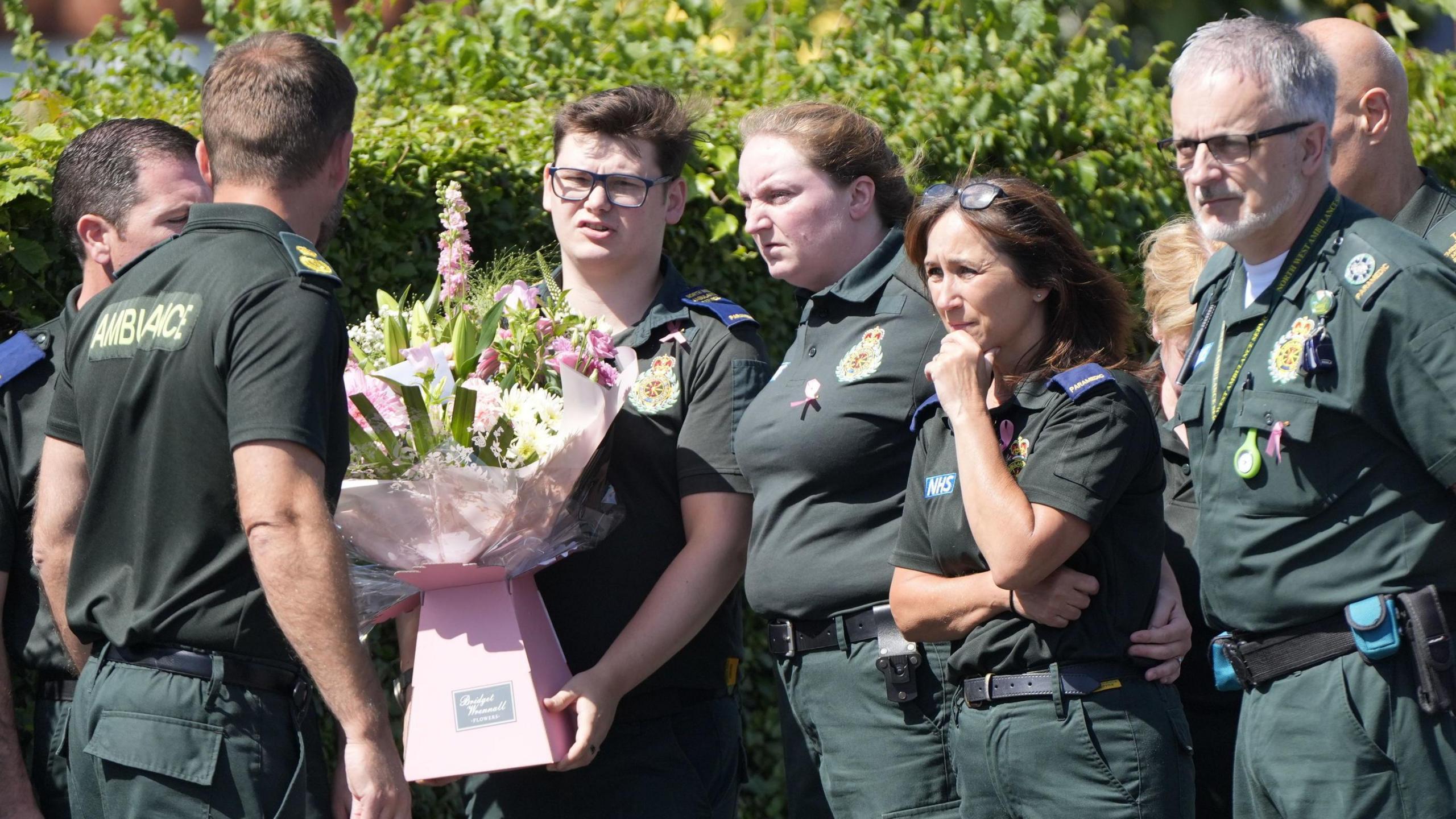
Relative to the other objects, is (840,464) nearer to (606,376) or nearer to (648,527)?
(648,527)

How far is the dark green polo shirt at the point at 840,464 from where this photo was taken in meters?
3.40

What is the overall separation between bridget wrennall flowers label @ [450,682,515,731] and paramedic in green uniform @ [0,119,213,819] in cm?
91

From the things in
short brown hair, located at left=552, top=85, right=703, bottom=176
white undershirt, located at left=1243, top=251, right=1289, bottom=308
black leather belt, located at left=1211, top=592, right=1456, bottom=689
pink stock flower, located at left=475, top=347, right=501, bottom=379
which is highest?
short brown hair, located at left=552, top=85, right=703, bottom=176

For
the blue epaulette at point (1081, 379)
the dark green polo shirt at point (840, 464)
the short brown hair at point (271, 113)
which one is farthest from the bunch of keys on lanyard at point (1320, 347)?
the short brown hair at point (271, 113)

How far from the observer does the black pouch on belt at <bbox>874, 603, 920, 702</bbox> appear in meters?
3.29

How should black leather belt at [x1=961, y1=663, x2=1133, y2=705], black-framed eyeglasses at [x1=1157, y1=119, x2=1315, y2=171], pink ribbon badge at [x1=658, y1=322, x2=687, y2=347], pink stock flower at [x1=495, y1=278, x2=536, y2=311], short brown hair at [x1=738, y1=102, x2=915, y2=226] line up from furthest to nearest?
short brown hair at [x1=738, y1=102, x2=915, y2=226], pink ribbon badge at [x1=658, y1=322, x2=687, y2=347], pink stock flower at [x1=495, y1=278, x2=536, y2=311], black leather belt at [x1=961, y1=663, x2=1133, y2=705], black-framed eyeglasses at [x1=1157, y1=119, x2=1315, y2=171]

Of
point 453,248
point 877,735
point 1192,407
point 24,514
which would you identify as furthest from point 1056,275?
point 24,514

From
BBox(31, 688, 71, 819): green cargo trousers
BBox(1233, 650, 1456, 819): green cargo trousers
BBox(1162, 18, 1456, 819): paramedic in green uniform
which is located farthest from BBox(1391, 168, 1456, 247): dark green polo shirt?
BBox(31, 688, 71, 819): green cargo trousers

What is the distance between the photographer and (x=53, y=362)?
346cm

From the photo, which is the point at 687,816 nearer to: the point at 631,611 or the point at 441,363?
the point at 631,611

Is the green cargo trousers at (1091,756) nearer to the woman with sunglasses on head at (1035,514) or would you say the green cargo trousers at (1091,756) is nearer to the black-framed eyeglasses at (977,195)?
the woman with sunglasses on head at (1035,514)

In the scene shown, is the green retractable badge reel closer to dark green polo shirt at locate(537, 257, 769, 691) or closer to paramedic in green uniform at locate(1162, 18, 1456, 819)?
paramedic in green uniform at locate(1162, 18, 1456, 819)

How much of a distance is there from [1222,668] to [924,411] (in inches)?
32.0

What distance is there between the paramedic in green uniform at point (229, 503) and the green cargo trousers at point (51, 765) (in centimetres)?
58
